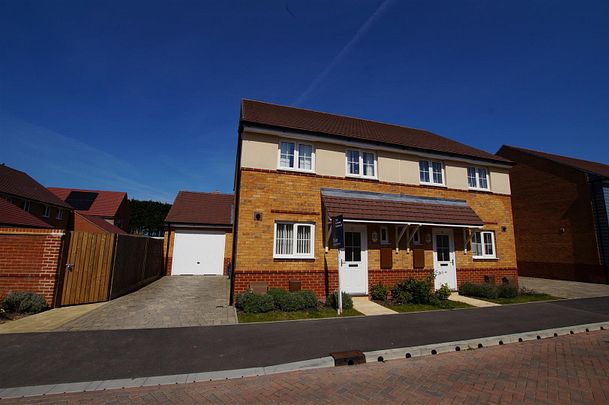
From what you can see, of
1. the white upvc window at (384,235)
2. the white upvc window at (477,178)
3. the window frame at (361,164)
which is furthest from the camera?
the white upvc window at (477,178)

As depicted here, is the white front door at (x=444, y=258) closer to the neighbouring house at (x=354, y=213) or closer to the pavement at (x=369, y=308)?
the neighbouring house at (x=354, y=213)

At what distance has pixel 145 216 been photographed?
5025 centimetres

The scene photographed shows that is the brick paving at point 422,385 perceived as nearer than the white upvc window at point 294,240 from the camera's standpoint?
Yes

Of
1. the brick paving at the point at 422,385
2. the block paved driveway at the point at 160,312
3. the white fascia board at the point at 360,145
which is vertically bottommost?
the brick paving at the point at 422,385

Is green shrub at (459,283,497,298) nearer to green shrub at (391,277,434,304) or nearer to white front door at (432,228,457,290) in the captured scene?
white front door at (432,228,457,290)

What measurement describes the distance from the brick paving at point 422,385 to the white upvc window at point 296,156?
295 inches

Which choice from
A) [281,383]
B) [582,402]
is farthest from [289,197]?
[582,402]

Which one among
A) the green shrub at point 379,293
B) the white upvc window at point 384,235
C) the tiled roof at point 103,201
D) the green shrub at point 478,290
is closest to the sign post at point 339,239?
the green shrub at point 379,293

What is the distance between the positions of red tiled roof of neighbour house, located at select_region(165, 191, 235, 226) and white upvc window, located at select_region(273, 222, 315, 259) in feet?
33.5

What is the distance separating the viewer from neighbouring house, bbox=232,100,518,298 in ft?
33.7

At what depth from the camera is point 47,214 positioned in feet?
81.1

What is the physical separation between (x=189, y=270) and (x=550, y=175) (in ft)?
81.6

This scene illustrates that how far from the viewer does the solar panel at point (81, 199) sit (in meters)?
31.6

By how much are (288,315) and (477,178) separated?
11588mm
